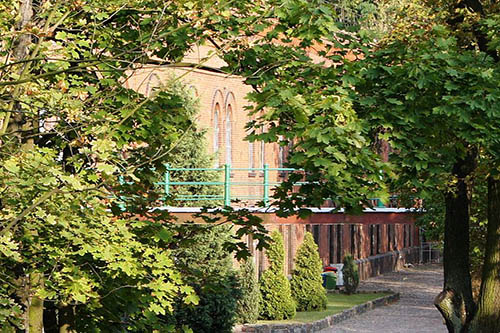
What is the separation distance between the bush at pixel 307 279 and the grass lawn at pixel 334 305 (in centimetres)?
40

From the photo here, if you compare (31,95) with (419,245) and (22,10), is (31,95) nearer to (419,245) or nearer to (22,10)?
(22,10)

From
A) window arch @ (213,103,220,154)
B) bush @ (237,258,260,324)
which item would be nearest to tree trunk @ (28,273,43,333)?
bush @ (237,258,260,324)

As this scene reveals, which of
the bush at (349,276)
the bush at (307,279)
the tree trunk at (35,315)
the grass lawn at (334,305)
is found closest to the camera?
the tree trunk at (35,315)

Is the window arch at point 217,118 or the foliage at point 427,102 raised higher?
the window arch at point 217,118

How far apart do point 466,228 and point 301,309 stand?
34.1ft

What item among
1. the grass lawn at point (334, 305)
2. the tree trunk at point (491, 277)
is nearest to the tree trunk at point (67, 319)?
the tree trunk at point (491, 277)

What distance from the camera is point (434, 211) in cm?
2720

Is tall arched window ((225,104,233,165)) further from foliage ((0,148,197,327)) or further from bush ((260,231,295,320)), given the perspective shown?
foliage ((0,148,197,327))

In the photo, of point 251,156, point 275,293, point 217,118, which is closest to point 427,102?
point 275,293

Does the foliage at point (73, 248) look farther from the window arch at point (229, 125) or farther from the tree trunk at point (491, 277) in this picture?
the window arch at point (229, 125)

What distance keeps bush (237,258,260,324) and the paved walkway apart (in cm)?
224

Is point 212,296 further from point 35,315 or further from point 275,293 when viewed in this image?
point 35,315

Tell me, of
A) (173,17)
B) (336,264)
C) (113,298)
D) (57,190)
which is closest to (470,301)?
(113,298)

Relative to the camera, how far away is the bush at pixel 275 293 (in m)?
25.6
